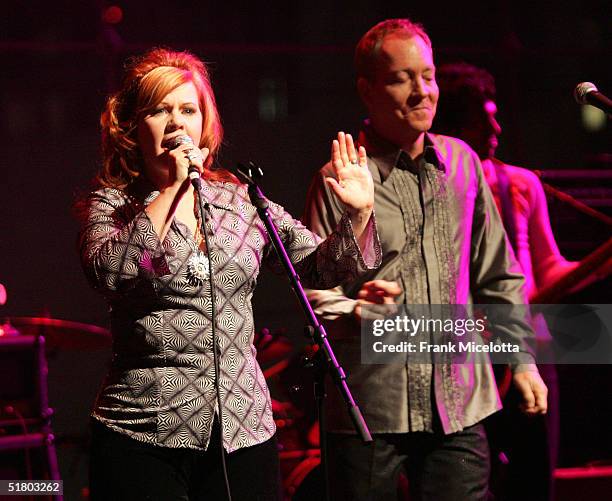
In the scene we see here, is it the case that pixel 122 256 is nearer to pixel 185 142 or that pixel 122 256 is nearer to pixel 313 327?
pixel 185 142

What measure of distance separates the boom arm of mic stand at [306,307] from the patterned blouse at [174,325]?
0.13 meters

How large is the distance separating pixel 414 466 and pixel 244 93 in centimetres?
240

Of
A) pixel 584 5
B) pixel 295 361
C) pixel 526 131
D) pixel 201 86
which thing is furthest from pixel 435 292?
pixel 584 5

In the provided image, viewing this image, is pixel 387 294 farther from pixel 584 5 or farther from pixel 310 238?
pixel 584 5

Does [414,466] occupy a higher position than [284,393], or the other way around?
[284,393]

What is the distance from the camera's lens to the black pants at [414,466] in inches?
100

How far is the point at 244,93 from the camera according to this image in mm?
4504

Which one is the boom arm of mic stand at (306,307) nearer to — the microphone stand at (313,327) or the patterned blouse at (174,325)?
the microphone stand at (313,327)

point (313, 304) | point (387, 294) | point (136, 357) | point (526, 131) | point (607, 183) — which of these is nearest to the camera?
point (136, 357)

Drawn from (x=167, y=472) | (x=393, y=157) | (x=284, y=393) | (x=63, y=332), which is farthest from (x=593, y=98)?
(x=63, y=332)

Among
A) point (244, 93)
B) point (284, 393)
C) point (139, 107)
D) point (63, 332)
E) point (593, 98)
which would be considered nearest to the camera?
point (139, 107)

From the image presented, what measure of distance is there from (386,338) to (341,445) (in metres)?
0.32

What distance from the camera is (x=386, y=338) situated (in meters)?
2.60

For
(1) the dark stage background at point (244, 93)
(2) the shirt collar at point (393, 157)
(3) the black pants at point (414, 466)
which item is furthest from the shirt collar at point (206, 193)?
(1) the dark stage background at point (244, 93)
